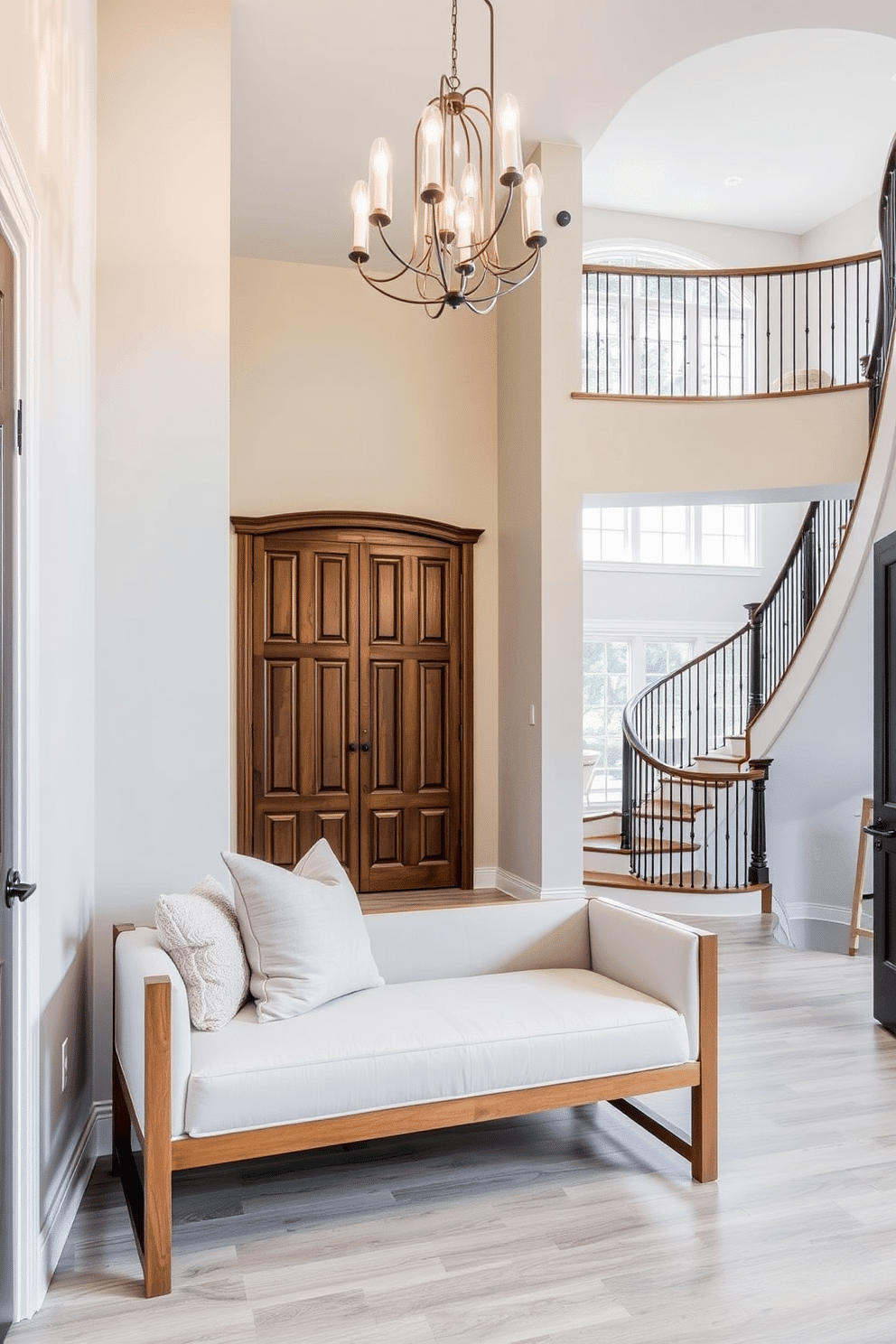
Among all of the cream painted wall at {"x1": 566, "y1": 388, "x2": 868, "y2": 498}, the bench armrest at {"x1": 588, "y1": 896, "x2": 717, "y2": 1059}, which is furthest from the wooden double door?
the bench armrest at {"x1": 588, "y1": 896, "x2": 717, "y2": 1059}

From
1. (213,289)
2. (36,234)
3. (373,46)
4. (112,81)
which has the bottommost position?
(36,234)

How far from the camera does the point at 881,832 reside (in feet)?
13.7

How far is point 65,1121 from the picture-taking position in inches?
107

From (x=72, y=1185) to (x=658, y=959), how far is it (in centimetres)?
180

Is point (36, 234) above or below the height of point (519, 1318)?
above

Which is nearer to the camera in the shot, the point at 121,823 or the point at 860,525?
the point at 121,823

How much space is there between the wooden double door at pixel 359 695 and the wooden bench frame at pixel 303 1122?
3.22 m

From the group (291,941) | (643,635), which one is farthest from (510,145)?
→ (643,635)

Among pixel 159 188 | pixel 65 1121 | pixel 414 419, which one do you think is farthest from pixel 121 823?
pixel 414 419

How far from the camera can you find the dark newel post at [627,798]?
7395 mm

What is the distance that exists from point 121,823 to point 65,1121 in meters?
0.93

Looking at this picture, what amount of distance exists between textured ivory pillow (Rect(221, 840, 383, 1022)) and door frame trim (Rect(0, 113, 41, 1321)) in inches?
24.5

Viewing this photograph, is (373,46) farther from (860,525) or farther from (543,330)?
(860,525)

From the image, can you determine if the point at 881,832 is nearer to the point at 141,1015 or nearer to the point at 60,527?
the point at 141,1015
